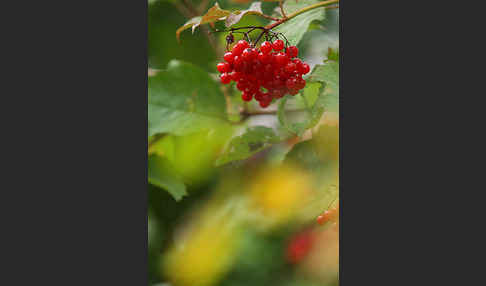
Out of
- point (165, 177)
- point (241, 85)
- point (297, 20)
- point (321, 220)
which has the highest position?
point (297, 20)

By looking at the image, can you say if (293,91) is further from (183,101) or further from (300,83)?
(183,101)

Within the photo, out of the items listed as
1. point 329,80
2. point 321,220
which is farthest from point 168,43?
point 321,220

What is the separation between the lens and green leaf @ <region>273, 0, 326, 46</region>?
2.76 feet

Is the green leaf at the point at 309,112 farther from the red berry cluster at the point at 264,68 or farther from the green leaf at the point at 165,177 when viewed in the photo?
the green leaf at the point at 165,177

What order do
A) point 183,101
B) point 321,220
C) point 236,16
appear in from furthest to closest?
point 183,101, point 321,220, point 236,16

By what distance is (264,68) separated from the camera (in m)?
0.82

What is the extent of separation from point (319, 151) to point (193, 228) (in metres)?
0.32

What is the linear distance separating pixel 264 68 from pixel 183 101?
29 centimetres

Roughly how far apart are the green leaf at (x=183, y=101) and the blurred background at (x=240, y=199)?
0.03 m

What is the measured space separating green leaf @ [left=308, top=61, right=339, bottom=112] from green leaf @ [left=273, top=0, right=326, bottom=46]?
0.07 m

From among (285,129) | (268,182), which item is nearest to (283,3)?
(285,129)

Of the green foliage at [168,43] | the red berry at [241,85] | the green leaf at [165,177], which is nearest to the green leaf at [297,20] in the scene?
the red berry at [241,85]

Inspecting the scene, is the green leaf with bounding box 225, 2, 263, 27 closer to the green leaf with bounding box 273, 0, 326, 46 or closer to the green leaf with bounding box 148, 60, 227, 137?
the green leaf with bounding box 273, 0, 326, 46

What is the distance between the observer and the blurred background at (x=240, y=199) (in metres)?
0.91
